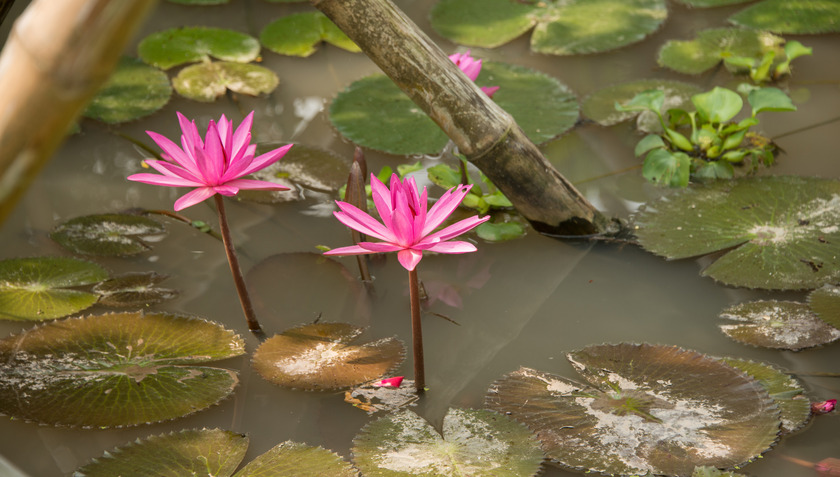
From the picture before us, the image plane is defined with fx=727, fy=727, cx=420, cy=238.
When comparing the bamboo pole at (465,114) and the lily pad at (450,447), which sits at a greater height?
the bamboo pole at (465,114)

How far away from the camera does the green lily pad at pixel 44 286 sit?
5.69ft

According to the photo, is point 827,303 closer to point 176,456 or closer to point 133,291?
point 176,456

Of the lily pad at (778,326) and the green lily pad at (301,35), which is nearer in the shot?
the lily pad at (778,326)

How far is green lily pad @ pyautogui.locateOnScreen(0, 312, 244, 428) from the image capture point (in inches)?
56.7

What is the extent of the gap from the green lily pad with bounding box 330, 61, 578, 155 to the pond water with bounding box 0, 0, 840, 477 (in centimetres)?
6

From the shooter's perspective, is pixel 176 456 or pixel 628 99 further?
pixel 628 99

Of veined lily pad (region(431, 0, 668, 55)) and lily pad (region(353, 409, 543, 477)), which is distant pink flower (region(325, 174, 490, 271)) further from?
veined lily pad (region(431, 0, 668, 55))

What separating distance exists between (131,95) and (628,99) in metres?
1.84

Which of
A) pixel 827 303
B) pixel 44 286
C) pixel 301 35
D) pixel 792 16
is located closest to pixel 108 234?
pixel 44 286

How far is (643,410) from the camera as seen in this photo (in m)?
1.41

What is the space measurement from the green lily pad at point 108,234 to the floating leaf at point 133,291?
0.12m

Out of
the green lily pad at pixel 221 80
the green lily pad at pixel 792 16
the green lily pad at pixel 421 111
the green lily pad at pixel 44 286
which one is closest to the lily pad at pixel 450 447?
the green lily pad at pixel 44 286

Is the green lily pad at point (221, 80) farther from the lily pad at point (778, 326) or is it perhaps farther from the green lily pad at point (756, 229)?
the lily pad at point (778, 326)

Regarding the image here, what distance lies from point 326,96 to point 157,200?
83 cm
